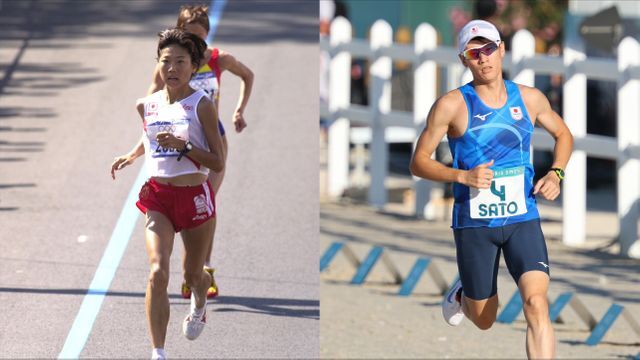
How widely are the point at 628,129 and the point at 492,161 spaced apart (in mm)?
7426

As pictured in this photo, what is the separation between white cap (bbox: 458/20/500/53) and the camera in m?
6.86

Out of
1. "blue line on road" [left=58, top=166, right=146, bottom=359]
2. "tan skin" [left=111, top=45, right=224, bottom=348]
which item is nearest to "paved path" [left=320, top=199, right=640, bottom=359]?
"blue line on road" [left=58, top=166, right=146, bottom=359]

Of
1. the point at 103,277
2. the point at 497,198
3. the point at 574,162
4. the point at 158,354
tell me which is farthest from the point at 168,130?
the point at 574,162

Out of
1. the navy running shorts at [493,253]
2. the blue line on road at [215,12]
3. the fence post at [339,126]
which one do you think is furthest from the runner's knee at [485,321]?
the fence post at [339,126]

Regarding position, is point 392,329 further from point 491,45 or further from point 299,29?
point 491,45

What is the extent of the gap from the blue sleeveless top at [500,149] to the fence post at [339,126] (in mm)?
10399

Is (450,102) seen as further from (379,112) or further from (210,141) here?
(379,112)

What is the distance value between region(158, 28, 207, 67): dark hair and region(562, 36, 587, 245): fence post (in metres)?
7.95

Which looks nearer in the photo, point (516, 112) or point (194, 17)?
point (516, 112)

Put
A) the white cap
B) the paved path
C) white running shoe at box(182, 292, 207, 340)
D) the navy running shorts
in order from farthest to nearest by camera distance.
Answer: the paved path < white running shoe at box(182, 292, 207, 340) < the navy running shorts < the white cap

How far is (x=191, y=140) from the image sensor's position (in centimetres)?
699

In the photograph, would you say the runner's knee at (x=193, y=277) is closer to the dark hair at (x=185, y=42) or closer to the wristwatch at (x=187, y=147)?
the wristwatch at (x=187, y=147)

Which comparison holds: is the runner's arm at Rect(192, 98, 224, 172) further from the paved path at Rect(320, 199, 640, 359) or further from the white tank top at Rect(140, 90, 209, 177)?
the paved path at Rect(320, 199, 640, 359)

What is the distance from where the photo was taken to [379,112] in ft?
55.8
